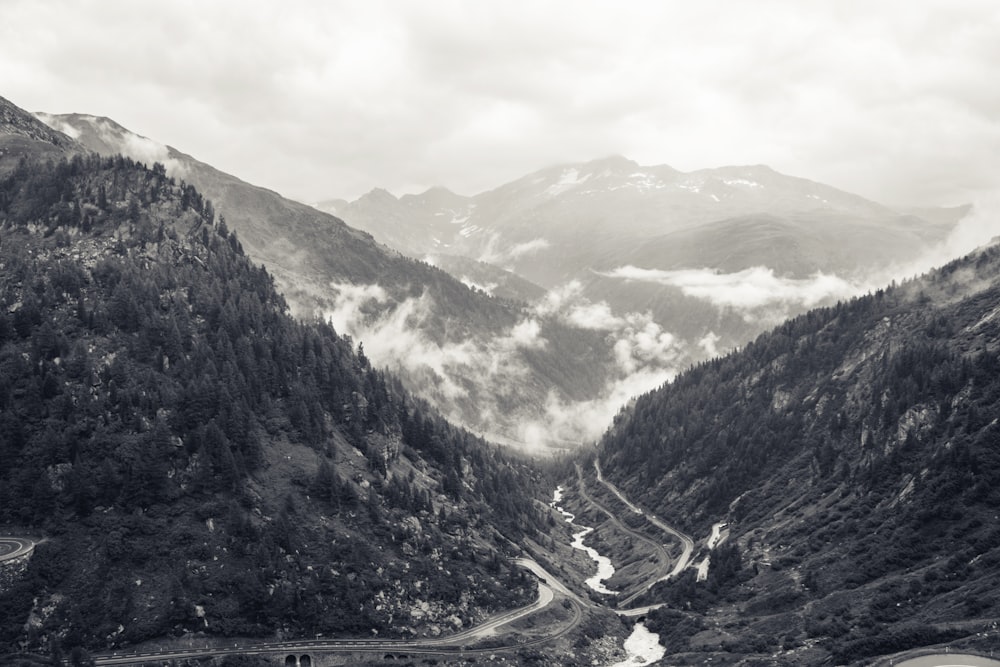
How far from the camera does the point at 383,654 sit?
165250 millimetres

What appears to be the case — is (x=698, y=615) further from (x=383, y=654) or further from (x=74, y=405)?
(x=74, y=405)

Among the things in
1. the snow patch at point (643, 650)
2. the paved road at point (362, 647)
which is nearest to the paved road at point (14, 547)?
the paved road at point (362, 647)

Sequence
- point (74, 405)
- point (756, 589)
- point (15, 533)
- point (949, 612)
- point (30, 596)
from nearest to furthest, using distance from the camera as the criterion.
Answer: point (949, 612), point (30, 596), point (15, 533), point (74, 405), point (756, 589)

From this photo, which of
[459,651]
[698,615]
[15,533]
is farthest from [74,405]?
[698,615]

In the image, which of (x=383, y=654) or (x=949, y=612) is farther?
(x=383, y=654)

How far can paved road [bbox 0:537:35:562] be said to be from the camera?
154875 mm

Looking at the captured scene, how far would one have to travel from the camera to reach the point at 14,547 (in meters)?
158

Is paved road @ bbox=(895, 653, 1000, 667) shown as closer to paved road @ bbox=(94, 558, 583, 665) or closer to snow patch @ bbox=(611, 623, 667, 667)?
snow patch @ bbox=(611, 623, 667, 667)

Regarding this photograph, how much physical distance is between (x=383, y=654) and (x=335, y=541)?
33716 millimetres

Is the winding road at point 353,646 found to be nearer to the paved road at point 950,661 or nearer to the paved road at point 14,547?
the paved road at point 14,547

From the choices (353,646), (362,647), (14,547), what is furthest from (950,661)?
(14,547)

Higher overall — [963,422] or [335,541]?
[963,422]

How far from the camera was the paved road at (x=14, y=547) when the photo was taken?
155m

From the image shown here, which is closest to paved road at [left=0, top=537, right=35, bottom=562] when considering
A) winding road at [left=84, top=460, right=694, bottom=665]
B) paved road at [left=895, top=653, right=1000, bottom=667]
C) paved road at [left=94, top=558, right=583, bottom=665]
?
winding road at [left=84, top=460, right=694, bottom=665]
